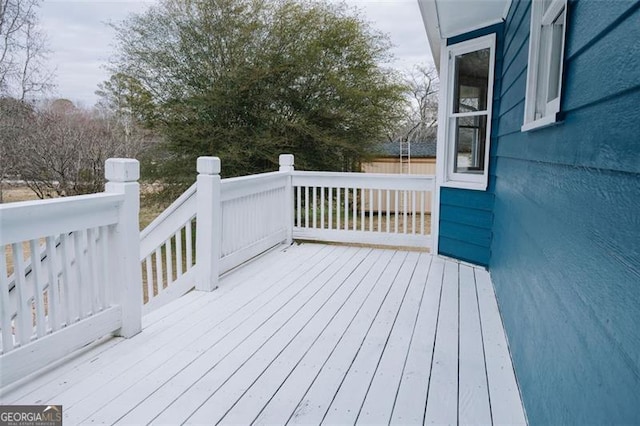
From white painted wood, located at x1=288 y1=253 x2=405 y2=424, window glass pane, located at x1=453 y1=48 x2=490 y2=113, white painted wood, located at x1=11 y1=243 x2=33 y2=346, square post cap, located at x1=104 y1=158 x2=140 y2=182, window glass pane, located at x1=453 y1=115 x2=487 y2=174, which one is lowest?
white painted wood, located at x1=288 y1=253 x2=405 y2=424

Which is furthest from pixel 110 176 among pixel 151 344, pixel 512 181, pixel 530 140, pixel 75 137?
pixel 75 137

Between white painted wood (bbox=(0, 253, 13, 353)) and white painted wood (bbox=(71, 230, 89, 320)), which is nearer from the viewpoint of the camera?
white painted wood (bbox=(0, 253, 13, 353))

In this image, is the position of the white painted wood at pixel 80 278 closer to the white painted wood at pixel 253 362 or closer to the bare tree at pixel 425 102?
the white painted wood at pixel 253 362

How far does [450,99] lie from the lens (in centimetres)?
426

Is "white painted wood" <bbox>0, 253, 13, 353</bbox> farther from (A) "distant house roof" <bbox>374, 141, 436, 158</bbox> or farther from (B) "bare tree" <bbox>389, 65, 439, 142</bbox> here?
(B) "bare tree" <bbox>389, 65, 439, 142</bbox>

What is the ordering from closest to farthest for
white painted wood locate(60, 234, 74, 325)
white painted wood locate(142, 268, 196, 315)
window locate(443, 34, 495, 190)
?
white painted wood locate(60, 234, 74, 325)
white painted wood locate(142, 268, 196, 315)
window locate(443, 34, 495, 190)

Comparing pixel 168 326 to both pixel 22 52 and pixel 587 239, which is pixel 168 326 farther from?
pixel 22 52

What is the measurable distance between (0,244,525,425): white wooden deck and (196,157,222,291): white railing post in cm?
15

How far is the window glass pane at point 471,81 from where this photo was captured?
4062mm

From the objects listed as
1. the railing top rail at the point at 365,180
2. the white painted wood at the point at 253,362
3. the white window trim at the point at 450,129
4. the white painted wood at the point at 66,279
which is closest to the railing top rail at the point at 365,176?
the railing top rail at the point at 365,180

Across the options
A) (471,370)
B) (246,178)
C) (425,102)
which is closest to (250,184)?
(246,178)

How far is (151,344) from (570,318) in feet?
6.70

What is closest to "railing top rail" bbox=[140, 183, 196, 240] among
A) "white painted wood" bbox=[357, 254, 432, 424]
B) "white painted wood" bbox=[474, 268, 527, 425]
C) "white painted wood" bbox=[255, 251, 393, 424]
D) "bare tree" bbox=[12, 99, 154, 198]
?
"white painted wood" bbox=[255, 251, 393, 424]

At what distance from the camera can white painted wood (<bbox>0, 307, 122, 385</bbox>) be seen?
186 centimetres
